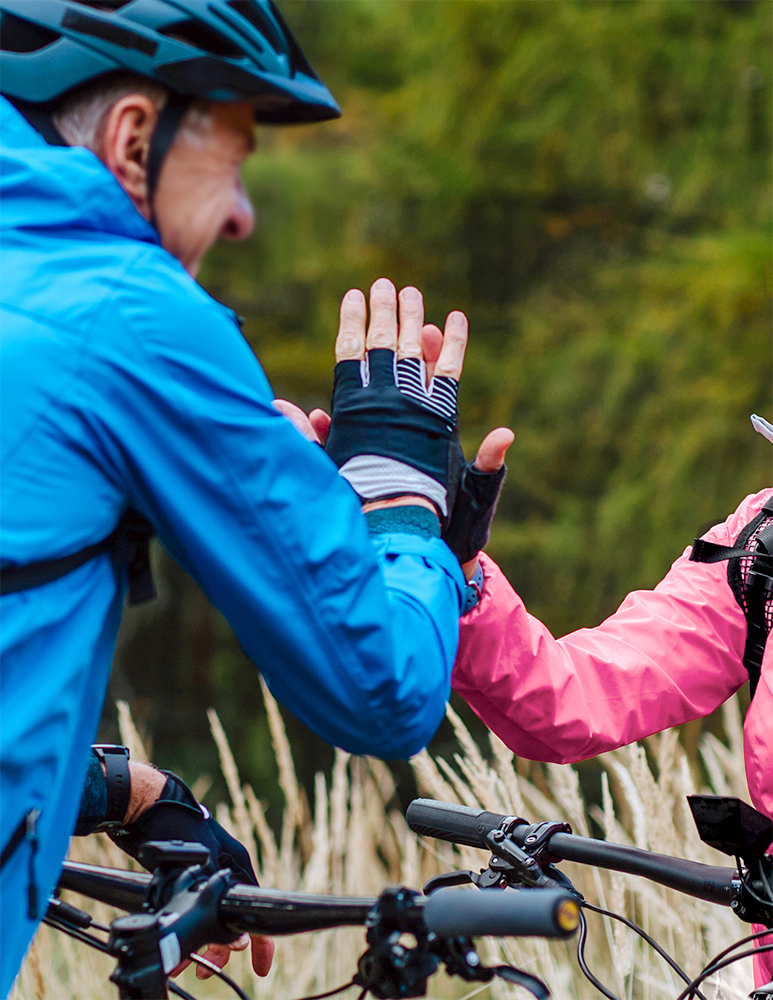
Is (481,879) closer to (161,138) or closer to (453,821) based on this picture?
(453,821)

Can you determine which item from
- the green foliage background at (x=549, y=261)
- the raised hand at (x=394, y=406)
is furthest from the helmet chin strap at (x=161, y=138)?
the green foliage background at (x=549, y=261)

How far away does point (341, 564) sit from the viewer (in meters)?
0.93

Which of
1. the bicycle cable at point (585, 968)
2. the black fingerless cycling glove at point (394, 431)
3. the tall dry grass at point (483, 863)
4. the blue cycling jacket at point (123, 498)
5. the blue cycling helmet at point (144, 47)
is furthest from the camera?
the tall dry grass at point (483, 863)

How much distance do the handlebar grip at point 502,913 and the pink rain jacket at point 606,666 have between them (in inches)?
25.0

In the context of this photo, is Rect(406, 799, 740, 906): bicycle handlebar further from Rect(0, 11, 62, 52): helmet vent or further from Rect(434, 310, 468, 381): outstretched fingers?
Rect(0, 11, 62, 52): helmet vent

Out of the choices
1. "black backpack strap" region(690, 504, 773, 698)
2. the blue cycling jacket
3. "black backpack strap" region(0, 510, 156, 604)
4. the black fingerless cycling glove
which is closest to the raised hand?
the black fingerless cycling glove

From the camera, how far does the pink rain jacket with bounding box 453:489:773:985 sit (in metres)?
1.59

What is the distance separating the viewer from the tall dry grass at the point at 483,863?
7.43ft

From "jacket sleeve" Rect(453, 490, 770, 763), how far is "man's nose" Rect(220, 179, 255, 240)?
0.70 meters

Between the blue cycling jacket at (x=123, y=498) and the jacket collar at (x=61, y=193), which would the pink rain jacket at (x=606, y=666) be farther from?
the jacket collar at (x=61, y=193)

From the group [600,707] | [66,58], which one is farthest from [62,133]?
[600,707]

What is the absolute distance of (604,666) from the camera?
5.46 feet

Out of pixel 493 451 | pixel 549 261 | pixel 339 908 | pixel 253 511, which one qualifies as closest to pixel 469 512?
pixel 493 451

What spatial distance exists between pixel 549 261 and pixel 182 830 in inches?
243
